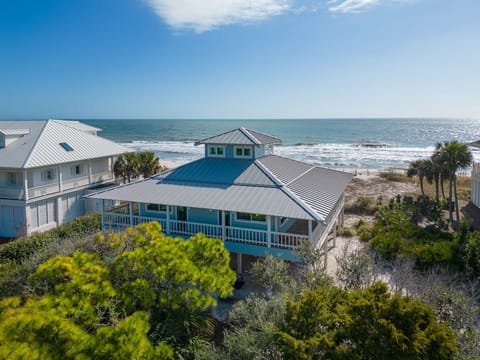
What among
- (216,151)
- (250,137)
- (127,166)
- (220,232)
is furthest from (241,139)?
(127,166)

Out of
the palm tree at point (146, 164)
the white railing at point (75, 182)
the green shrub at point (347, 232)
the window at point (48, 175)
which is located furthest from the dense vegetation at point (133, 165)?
the green shrub at point (347, 232)

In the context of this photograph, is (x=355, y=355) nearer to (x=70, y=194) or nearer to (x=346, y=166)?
(x=70, y=194)

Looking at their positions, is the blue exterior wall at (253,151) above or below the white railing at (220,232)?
above

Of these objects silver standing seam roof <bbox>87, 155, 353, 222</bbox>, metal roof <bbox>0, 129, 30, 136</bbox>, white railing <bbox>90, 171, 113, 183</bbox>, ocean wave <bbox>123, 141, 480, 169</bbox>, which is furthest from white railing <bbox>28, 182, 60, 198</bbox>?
ocean wave <bbox>123, 141, 480, 169</bbox>

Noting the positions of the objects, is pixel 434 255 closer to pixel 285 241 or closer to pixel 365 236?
pixel 365 236

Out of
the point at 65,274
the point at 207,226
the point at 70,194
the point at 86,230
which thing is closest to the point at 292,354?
the point at 65,274

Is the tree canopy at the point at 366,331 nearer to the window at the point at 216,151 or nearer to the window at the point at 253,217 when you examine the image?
the window at the point at 253,217

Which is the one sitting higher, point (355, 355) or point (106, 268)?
point (106, 268)

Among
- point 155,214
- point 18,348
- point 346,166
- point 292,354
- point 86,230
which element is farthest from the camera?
point 346,166
